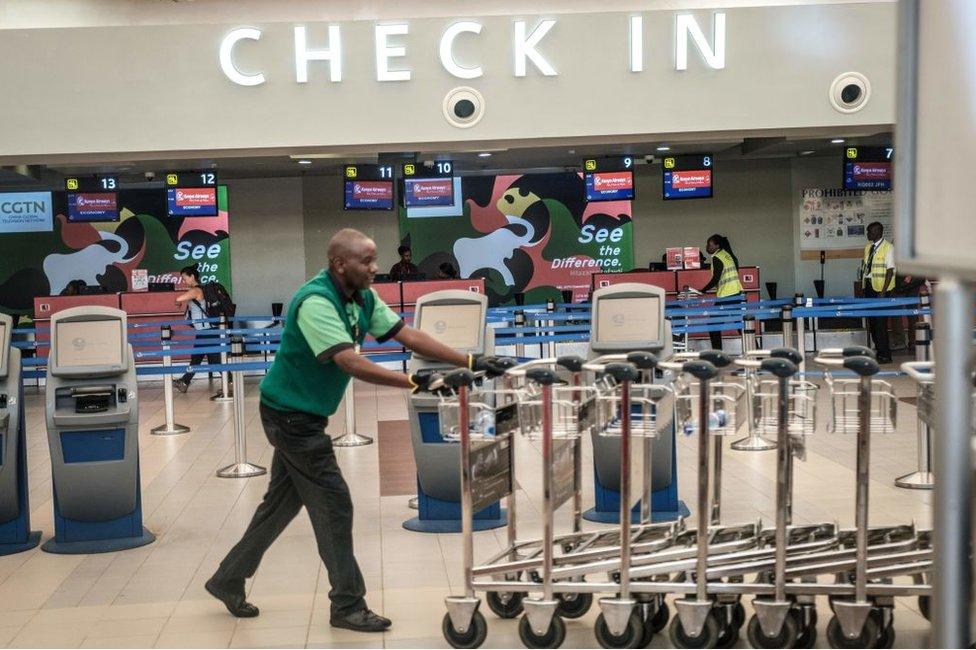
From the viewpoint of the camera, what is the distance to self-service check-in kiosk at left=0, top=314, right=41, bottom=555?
648 cm

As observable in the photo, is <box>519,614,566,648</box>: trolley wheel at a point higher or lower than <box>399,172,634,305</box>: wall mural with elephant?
lower

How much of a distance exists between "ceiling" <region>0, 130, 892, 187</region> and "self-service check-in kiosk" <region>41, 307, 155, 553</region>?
9.28m

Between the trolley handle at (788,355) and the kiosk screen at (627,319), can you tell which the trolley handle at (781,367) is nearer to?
the trolley handle at (788,355)

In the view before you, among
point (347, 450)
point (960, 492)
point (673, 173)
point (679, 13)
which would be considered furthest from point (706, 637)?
point (673, 173)

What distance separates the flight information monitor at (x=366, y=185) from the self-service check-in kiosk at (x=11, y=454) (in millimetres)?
9966

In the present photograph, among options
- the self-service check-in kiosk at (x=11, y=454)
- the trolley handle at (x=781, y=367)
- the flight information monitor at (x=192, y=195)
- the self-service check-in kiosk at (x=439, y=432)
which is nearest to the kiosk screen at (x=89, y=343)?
the self-service check-in kiosk at (x=11, y=454)

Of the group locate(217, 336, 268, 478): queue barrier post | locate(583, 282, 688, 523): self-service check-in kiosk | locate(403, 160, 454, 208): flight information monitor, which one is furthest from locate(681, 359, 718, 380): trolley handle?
locate(403, 160, 454, 208): flight information monitor

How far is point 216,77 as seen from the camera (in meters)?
11.8

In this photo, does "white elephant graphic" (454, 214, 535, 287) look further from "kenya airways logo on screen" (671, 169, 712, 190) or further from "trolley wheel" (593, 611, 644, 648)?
"trolley wheel" (593, 611, 644, 648)

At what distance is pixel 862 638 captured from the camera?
442 cm

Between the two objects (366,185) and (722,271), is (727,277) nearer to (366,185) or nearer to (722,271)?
(722,271)

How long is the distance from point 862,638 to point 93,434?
4184 mm

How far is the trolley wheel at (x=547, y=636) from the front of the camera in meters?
4.55

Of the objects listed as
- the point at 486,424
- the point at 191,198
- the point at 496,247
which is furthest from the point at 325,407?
the point at 496,247
